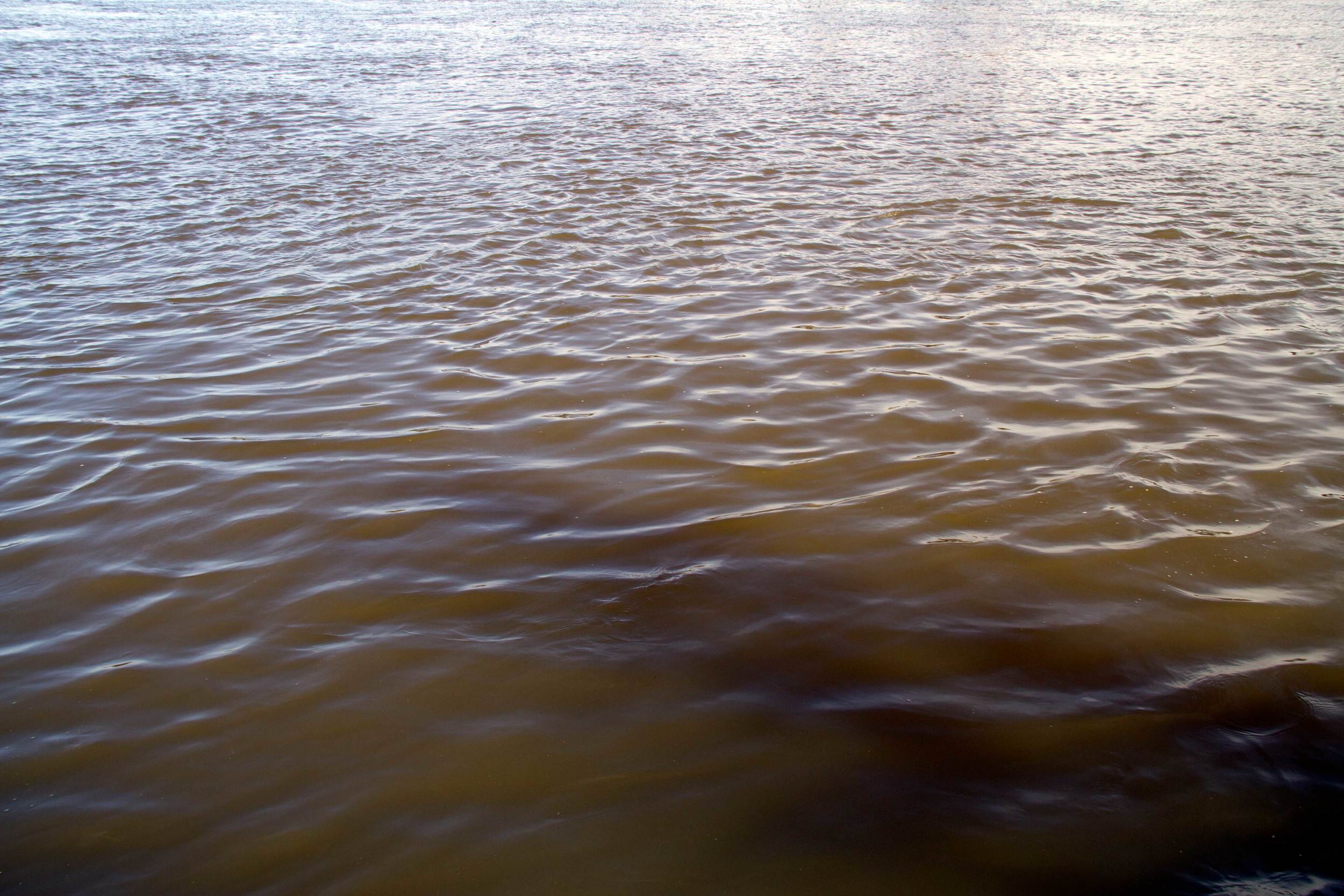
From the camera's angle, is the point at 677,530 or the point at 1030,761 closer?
the point at 1030,761

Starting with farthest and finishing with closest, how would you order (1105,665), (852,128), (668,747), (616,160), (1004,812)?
1. (852,128)
2. (616,160)
3. (1105,665)
4. (668,747)
5. (1004,812)

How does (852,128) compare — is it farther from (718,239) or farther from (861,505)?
(861,505)

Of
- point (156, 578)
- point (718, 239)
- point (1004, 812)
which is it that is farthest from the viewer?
point (718, 239)

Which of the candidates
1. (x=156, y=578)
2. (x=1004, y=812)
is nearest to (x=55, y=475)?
(x=156, y=578)

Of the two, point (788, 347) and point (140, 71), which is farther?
point (140, 71)

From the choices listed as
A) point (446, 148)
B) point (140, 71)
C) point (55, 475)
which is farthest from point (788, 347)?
point (140, 71)

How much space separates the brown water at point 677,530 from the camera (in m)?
2.67

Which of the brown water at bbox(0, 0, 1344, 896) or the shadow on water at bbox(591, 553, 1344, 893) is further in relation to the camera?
the brown water at bbox(0, 0, 1344, 896)

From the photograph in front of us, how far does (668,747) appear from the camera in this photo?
293 centimetres

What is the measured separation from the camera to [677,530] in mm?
4086

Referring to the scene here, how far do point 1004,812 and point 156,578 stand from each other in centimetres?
362

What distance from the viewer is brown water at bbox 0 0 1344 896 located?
2672 millimetres

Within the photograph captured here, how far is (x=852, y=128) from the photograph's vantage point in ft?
40.1

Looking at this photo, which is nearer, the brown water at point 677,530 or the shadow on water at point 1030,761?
the shadow on water at point 1030,761
